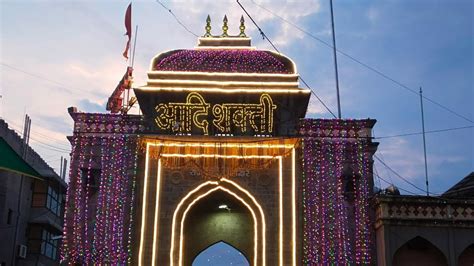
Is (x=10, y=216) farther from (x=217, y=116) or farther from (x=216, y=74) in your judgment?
(x=216, y=74)

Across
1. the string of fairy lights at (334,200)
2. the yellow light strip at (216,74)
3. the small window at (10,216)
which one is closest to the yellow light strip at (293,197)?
the string of fairy lights at (334,200)

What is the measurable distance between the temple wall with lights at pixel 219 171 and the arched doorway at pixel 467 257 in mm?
3065

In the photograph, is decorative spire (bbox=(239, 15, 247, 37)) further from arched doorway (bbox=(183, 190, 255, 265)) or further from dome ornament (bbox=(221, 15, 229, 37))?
arched doorway (bbox=(183, 190, 255, 265))

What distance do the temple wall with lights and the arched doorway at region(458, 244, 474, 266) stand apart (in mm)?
3065

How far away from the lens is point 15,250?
27672 millimetres

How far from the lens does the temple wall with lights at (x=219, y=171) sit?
20016 millimetres

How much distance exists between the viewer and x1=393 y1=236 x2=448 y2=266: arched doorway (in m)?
19.6

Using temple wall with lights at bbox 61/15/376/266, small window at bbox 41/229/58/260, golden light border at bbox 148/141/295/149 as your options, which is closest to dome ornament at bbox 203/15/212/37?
temple wall with lights at bbox 61/15/376/266

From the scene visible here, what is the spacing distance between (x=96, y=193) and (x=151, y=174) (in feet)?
6.75

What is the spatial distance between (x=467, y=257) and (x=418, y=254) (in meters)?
1.63

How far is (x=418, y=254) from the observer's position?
1983 centimetres

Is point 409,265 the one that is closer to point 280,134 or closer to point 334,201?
point 334,201

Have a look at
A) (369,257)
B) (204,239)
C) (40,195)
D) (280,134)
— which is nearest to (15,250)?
(40,195)

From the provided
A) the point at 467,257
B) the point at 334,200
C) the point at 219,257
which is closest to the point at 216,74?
the point at 334,200
